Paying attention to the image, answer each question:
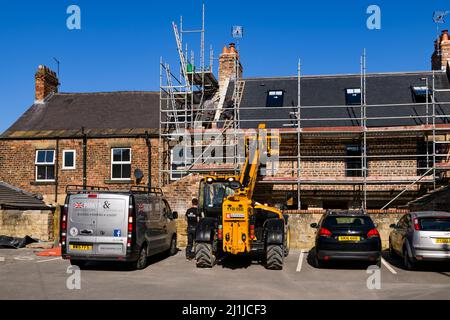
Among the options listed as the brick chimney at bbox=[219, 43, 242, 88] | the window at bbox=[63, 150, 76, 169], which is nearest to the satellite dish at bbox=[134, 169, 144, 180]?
the window at bbox=[63, 150, 76, 169]

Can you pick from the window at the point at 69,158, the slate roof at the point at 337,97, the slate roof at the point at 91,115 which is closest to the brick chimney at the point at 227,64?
the slate roof at the point at 337,97

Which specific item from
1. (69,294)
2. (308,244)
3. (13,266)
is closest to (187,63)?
(308,244)

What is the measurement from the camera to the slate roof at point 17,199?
23.4 m

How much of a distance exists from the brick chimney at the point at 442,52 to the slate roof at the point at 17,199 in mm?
20796

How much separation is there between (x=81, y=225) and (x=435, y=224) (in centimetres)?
890

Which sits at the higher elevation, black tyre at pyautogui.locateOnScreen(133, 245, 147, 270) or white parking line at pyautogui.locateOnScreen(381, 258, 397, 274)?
black tyre at pyautogui.locateOnScreen(133, 245, 147, 270)

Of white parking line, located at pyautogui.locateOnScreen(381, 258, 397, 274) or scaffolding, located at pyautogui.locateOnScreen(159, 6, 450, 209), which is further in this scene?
scaffolding, located at pyautogui.locateOnScreen(159, 6, 450, 209)

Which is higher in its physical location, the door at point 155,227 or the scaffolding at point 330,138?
the scaffolding at point 330,138

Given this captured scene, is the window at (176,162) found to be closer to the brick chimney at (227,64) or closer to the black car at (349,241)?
the brick chimney at (227,64)

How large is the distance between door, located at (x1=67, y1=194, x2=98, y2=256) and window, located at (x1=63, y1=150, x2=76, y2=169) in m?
13.9

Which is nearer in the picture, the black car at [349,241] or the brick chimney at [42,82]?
the black car at [349,241]

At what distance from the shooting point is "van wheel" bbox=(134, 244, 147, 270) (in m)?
13.9

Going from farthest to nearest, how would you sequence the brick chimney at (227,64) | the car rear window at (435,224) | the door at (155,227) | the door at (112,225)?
1. the brick chimney at (227,64)
2. the door at (155,227)
3. the door at (112,225)
4. the car rear window at (435,224)

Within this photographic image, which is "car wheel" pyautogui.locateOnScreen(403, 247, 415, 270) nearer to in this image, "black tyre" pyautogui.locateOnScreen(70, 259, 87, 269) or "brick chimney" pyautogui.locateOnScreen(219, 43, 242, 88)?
"black tyre" pyautogui.locateOnScreen(70, 259, 87, 269)
